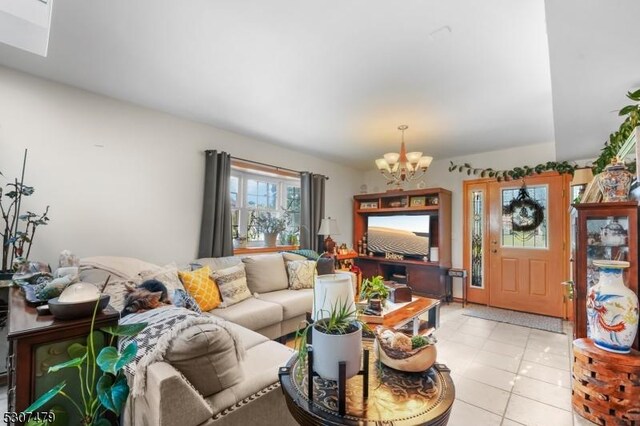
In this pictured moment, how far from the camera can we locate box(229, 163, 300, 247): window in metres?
3.93

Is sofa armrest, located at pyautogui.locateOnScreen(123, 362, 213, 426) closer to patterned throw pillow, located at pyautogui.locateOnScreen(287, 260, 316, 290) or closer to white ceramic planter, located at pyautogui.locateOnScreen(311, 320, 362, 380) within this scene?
white ceramic planter, located at pyautogui.locateOnScreen(311, 320, 362, 380)

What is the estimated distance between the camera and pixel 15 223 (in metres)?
2.32

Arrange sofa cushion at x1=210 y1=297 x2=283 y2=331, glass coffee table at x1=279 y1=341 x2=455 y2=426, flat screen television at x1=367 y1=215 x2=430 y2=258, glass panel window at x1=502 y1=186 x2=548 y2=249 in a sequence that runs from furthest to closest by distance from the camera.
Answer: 1. flat screen television at x1=367 y1=215 x2=430 y2=258
2. glass panel window at x1=502 y1=186 x2=548 y2=249
3. sofa cushion at x1=210 y1=297 x2=283 y2=331
4. glass coffee table at x1=279 y1=341 x2=455 y2=426

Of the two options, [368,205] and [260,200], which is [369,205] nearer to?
[368,205]

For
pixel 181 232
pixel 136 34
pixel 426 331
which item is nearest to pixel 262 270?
pixel 181 232

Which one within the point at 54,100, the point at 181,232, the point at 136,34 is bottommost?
the point at 181,232

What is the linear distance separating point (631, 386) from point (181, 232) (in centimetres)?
394

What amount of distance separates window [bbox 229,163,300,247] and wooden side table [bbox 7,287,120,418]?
2.71m

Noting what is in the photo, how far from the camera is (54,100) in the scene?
249 centimetres

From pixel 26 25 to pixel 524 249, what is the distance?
5.84m

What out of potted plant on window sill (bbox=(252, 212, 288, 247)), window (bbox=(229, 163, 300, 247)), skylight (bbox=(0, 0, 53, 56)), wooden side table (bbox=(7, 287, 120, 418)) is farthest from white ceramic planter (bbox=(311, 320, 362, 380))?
potted plant on window sill (bbox=(252, 212, 288, 247))

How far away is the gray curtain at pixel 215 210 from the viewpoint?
340 cm

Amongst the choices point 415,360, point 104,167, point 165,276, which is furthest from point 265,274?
point 415,360

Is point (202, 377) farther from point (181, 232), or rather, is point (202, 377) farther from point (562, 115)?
point (562, 115)
